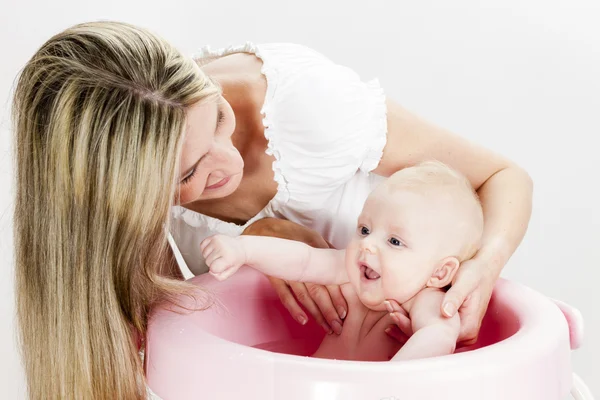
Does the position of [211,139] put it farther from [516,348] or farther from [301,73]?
[516,348]

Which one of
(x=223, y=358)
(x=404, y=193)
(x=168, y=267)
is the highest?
(x=404, y=193)

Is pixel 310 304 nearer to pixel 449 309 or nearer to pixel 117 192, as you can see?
pixel 449 309

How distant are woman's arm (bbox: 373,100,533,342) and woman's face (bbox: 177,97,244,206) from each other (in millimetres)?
314

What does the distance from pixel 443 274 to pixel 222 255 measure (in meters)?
0.31

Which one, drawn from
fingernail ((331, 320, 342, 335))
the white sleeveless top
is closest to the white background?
the white sleeveless top

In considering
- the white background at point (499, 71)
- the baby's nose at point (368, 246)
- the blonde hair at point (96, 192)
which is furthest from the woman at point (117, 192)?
the white background at point (499, 71)

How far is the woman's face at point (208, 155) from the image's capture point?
3.63 ft

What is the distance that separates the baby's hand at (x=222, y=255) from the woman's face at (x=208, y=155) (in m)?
0.10

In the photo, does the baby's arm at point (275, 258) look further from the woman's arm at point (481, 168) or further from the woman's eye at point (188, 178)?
the woman's arm at point (481, 168)

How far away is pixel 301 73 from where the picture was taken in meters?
1.37

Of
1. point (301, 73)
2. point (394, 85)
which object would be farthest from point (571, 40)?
point (301, 73)

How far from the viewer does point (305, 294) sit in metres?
1.29

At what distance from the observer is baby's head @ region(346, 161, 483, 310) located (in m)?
1.15

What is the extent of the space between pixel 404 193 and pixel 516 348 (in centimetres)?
29
